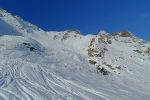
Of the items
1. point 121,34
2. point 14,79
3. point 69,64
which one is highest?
point 121,34

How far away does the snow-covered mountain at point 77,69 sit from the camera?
697 inches

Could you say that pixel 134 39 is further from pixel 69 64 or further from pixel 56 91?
pixel 56 91

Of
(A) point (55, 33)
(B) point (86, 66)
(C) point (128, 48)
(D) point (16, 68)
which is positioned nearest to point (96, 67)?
(B) point (86, 66)

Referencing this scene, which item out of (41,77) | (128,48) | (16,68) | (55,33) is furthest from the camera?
(55,33)

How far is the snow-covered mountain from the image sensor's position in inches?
697

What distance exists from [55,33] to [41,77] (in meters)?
42.6

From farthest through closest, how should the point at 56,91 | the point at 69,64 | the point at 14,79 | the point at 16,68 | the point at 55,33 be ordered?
1. the point at 55,33
2. the point at 69,64
3. the point at 16,68
4. the point at 14,79
5. the point at 56,91

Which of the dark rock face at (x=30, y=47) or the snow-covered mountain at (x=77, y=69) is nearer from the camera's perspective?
the snow-covered mountain at (x=77, y=69)

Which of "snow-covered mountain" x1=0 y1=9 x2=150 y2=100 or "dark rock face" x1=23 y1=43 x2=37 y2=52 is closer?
"snow-covered mountain" x1=0 y1=9 x2=150 y2=100

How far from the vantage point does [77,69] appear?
31.3m

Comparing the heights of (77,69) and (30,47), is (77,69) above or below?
below

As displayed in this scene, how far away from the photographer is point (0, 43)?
131 feet

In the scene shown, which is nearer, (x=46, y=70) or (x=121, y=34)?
(x=46, y=70)

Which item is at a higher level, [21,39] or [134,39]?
[134,39]
